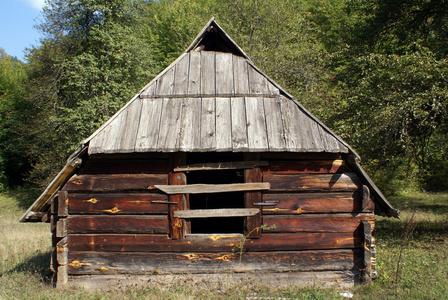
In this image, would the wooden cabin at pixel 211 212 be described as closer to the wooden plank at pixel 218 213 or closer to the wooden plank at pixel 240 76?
the wooden plank at pixel 218 213

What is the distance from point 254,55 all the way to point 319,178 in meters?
15.6

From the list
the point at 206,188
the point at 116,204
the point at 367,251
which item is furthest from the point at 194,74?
the point at 367,251

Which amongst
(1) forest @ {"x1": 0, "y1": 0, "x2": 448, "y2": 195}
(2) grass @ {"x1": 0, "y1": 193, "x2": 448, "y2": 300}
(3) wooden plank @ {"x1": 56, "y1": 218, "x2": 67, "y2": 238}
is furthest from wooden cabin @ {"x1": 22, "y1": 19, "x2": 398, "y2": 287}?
(1) forest @ {"x1": 0, "y1": 0, "x2": 448, "y2": 195}

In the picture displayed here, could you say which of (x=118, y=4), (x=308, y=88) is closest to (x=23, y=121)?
(x=118, y=4)

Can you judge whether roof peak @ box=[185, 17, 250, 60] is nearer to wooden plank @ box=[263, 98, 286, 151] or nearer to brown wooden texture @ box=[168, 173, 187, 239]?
wooden plank @ box=[263, 98, 286, 151]

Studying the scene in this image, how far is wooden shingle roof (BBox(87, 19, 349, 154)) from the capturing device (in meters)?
6.02

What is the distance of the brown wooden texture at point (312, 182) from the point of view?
6.39m

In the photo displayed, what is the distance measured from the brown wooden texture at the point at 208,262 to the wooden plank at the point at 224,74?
9.45ft

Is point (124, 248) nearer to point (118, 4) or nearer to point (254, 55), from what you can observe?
point (254, 55)

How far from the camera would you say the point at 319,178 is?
640 cm

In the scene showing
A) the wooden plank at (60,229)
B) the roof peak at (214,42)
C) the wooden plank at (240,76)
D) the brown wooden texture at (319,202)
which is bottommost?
the wooden plank at (60,229)

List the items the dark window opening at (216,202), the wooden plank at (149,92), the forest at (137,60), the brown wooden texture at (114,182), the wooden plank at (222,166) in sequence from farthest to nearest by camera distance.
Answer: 1. the forest at (137,60)
2. the dark window opening at (216,202)
3. the wooden plank at (149,92)
4. the brown wooden texture at (114,182)
5. the wooden plank at (222,166)

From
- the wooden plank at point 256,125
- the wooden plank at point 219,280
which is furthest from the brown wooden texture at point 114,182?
the wooden plank at point 256,125

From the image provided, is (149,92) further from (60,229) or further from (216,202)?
(216,202)
